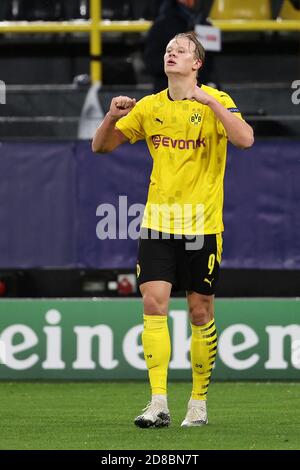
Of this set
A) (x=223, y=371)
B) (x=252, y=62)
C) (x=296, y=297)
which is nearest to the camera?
(x=223, y=371)

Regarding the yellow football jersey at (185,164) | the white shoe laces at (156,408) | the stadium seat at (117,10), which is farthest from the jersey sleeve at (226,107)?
the stadium seat at (117,10)

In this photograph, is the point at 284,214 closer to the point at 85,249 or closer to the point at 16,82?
the point at 85,249

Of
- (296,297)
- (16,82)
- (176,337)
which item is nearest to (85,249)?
(176,337)

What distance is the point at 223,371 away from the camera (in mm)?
10844

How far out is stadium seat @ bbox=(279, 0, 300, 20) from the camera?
1385 centimetres

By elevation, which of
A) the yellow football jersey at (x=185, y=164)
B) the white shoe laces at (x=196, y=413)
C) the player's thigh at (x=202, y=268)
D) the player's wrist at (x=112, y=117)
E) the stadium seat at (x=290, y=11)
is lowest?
the white shoe laces at (x=196, y=413)

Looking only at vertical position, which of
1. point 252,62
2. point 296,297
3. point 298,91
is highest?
point 252,62

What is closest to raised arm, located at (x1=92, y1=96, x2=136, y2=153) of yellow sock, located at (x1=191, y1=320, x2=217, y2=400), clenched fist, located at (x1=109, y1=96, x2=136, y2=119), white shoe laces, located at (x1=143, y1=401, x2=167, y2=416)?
clenched fist, located at (x1=109, y1=96, x2=136, y2=119)

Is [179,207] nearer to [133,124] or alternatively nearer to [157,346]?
[133,124]

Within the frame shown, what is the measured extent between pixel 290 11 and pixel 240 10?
0.50 metres

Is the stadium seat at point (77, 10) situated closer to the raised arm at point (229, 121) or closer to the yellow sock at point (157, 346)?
the raised arm at point (229, 121)

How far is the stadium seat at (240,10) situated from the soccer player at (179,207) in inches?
241

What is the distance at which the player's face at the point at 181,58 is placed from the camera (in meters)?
7.61
